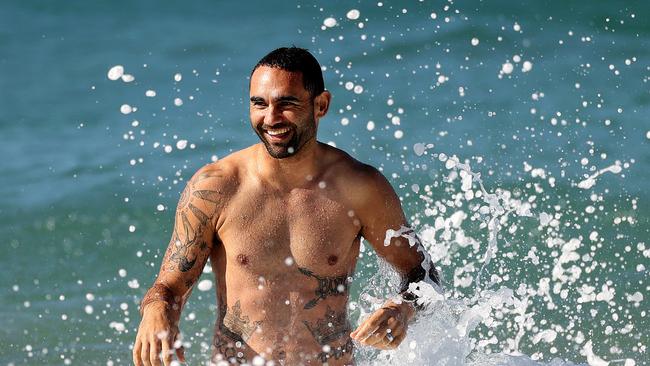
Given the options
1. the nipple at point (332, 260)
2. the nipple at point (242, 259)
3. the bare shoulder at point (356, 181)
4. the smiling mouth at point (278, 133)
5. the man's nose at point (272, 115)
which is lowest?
the nipple at point (332, 260)

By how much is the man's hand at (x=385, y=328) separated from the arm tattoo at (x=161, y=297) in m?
0.62

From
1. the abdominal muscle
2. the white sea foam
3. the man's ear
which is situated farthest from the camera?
the white sea foam

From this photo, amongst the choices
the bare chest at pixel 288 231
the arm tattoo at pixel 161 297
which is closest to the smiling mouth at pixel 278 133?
the bare chest at pixel 288 231

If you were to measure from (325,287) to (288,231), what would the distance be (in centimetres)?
24

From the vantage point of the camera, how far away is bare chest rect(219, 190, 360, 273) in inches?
176

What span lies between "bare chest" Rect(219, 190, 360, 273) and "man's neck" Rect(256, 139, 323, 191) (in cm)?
4

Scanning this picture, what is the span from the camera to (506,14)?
39.8 ft

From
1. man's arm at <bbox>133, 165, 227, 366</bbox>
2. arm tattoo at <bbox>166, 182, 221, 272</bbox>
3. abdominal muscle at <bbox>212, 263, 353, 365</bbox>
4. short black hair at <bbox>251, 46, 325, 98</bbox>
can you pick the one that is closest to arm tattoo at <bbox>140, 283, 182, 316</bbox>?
man's arm at <bbox>133, 165, 227, 366</bbox>

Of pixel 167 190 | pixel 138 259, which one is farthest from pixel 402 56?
pixel 138 259

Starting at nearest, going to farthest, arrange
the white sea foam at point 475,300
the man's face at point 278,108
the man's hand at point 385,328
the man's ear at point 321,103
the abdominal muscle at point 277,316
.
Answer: the man's hand at point 385,328, the man's face at point 278,108, the man's ear at point 321,103, the abdominal muscle at point 277,316, the white sea foam at point 475,300

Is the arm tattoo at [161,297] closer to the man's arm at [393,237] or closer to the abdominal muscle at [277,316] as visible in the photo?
the abdominal muscle at [277,316]

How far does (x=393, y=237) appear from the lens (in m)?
4.59

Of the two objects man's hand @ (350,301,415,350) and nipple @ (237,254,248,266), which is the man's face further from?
man's hand @ (350,301,415,350)

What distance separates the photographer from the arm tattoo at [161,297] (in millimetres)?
4227
